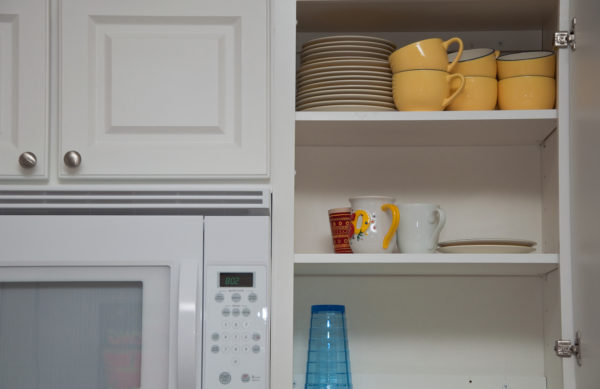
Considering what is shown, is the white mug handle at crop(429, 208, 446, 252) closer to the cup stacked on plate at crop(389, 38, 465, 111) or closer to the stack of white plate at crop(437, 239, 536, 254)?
the stack of white plate at crop(437, 239, 536, 254)

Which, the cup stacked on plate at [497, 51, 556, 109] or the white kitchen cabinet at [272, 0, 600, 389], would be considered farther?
the white kitchen cabinet at [272, 0, 600, 389]

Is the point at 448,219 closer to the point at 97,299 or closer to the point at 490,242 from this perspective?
the point at 490,242

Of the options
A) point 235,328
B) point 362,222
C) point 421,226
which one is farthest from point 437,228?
point 235,328

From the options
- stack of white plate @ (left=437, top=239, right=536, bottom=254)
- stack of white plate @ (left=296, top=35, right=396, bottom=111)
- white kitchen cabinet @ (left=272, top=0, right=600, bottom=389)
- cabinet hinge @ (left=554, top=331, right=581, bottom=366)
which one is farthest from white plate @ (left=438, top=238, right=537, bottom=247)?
stack of white plate @ (left=296, top=35, right=396, bottom=111)

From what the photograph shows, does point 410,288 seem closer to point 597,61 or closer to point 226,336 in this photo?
point 226,336

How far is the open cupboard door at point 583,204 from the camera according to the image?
1.44 meters

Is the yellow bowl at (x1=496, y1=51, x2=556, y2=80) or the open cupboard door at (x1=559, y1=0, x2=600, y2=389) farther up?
the yellow bowl at (x1=496, y1=51, x2=556, y2=80)

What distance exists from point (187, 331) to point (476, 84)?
795mm

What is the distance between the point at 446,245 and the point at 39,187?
82cm

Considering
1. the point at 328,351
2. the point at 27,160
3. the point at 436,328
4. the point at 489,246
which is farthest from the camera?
the point at 436,328

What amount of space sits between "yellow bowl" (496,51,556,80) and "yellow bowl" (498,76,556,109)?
0.04ft

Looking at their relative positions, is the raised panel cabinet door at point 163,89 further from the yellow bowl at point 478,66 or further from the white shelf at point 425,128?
the yellow bowl at point 478,66

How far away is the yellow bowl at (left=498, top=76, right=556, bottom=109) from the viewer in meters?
1.69

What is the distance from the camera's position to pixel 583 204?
4.97ft
